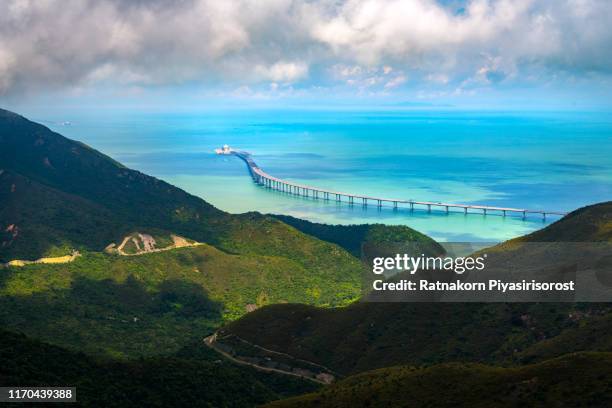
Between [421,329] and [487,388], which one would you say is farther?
[421,329]

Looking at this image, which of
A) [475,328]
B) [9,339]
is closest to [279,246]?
[475,328]

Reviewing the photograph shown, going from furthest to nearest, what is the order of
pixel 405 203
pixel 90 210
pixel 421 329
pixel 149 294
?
pixel 405 203, pixel 90 210, pixel 149 294, pixel 421 329

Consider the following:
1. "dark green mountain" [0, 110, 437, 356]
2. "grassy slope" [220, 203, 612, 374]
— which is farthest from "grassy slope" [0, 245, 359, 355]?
"grassy slope" [220, 203, 612, 374]

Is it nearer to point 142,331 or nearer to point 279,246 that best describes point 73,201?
point 279,246

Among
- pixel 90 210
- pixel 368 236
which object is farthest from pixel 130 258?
pixel 368 236

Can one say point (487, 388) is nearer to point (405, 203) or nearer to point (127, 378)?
point (127, 378)

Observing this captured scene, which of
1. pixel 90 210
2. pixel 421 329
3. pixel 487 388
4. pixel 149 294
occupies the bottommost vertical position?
pixel 487 388
